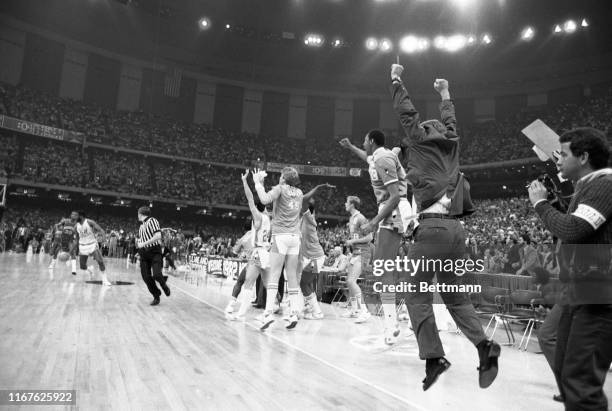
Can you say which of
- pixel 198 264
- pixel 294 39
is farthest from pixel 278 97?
pixel 198 264

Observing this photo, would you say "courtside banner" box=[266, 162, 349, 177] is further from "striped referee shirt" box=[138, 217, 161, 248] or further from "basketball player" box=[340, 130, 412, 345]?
"basketball player" box=[340, 130, 412, 345]

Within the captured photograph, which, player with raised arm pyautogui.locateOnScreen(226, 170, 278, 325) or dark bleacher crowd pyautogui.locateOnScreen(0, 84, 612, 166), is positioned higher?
dark bleacher crowd pyautogui.locateOnScreen(0, 84, 612, 166)

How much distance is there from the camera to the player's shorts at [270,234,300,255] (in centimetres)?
513

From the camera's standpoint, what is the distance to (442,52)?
31.7 meters

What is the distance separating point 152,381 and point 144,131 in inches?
Answer: 1315

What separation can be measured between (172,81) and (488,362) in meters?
36.4

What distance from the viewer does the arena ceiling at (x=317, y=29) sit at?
27.1 m

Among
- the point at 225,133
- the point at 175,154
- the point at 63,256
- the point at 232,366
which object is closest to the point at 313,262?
the point at 232,366

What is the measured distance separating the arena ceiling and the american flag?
108 centimetres

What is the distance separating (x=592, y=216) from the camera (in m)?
1.65

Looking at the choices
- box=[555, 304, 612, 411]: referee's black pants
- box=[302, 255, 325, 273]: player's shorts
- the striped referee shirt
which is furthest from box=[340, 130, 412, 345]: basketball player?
the striped referee shirt

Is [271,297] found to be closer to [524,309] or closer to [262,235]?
[262,235]

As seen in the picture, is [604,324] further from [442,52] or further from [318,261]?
[442,52]

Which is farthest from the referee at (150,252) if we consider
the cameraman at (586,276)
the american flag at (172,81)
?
the american flag at (172,81)
